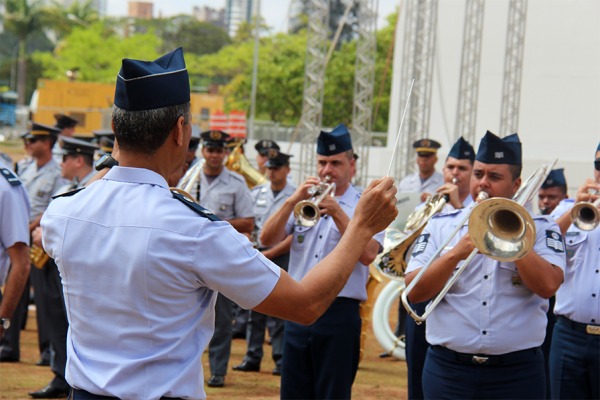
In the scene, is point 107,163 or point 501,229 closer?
point 107,163

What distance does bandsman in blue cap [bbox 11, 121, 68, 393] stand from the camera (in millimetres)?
10062

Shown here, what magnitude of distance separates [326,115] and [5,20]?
3513cm

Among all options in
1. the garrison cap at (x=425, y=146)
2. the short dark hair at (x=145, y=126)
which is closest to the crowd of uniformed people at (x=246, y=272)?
the short dark hair at (x=145, y=126)

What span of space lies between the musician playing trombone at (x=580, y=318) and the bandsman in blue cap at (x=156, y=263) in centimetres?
353

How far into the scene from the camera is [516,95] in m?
19.9

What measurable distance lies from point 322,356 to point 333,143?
1.36 meters

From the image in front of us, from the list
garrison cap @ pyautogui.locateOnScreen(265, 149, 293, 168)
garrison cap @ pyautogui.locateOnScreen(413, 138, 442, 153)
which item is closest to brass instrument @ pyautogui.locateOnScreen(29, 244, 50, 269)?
garrison cap @ pyautogui.locateOnScreen(265, 149, 293, 168)

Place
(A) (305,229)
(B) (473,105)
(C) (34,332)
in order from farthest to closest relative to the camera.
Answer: (B) (473,105), (C) (34,332), (A) (305,229)

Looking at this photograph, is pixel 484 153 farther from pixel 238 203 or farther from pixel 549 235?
pixel 238 203

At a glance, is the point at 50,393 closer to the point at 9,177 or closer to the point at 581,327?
the point at 9,177

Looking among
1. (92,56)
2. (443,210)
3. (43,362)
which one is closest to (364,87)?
(43,362)

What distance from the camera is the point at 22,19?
81.1 metres

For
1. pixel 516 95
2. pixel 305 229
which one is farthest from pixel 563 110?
pixel 305 229

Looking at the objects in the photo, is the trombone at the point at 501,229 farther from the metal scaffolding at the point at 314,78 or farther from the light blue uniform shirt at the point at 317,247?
the metal scaffolding at the point at 314,78
